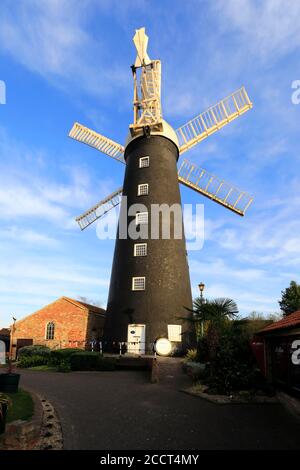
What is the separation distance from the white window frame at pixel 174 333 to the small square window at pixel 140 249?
4.93m

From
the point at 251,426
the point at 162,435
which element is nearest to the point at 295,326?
the point at 251,426

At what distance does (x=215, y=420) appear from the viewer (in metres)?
9.32

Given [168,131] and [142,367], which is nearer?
[142,367]

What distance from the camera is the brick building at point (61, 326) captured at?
3059 cm

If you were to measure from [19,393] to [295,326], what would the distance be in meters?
8.51

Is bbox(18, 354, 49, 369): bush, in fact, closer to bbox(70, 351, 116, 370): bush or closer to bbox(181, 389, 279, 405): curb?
bbox(70, 351, 116, 370): bush

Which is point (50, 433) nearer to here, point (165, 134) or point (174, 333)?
point (174, 333)

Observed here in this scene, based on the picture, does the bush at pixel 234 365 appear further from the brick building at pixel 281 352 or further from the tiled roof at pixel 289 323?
the tiled roof at pixel 289 323

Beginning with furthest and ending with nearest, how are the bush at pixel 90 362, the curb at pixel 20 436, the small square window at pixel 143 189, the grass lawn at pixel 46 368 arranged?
1. the small square window at pixel 143 189
2. the grass lawn at pixel 46 368
3. the bush at pixel 90 362
4. the curb at pixel 20 436

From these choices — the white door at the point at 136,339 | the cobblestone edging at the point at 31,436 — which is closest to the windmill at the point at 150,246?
the white door at the point at 136,339

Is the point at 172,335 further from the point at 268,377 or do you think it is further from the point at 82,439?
the point at 82,439

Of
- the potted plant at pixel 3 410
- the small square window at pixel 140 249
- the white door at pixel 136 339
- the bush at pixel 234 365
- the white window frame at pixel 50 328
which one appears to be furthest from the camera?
the white window frame at pixel 50 328

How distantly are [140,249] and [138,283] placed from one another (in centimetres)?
225

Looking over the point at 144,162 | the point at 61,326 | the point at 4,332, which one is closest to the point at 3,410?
the point at 144,162
